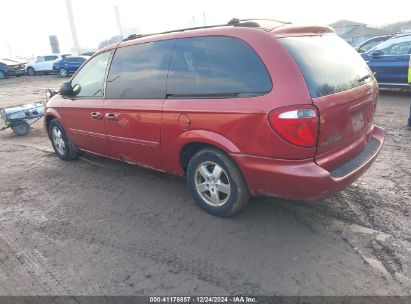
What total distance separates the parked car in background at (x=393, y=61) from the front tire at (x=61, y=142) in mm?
8005

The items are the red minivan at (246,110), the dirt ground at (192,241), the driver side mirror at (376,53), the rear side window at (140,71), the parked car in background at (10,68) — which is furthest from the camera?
the parked car in background at (10,68)

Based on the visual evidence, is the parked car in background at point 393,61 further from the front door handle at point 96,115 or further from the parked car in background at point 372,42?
the front door handle at point 96,115

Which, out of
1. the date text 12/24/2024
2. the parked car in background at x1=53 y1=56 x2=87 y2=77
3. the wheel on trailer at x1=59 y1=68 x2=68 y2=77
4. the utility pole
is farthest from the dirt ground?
the utility pole

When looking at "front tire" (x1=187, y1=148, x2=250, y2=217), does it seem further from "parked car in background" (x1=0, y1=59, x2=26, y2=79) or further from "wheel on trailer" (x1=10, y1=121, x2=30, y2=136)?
"parked car in background" (x1=0, y1=59, x2=26, y2=79)

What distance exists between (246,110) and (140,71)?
1639 mm

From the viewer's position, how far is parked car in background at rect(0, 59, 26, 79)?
25144mm

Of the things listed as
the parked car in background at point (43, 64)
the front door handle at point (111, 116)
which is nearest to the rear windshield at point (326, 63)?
the front door handle at point (111, 116)

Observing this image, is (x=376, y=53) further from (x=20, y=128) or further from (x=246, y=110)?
(x=20, y=128)

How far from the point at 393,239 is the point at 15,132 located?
7989 mm

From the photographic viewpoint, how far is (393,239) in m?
3.02

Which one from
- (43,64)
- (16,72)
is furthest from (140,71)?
(16,72)

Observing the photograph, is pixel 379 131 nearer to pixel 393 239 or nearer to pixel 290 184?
pixel 393 239

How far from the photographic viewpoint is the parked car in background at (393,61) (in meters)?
9.02

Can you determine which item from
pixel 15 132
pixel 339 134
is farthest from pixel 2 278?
pixel 15 132
